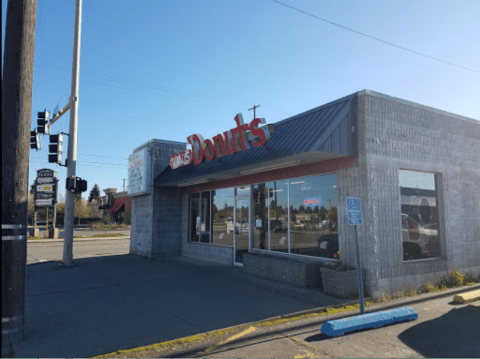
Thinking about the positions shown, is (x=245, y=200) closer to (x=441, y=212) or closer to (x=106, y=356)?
(x=441, y=212)

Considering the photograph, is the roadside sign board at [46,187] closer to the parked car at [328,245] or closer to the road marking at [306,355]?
the parked car at [328,245]

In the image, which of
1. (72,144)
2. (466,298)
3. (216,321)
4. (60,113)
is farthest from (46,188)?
(466,298)

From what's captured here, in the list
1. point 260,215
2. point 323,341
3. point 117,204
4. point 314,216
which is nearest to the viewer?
point 323,341

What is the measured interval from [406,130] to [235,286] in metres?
6.25

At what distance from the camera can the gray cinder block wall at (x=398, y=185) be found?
8.66 m

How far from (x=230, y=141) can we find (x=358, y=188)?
13.3 ft

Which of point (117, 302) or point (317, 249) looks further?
point (317, 249)

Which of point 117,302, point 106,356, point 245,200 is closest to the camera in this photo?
point 106,356

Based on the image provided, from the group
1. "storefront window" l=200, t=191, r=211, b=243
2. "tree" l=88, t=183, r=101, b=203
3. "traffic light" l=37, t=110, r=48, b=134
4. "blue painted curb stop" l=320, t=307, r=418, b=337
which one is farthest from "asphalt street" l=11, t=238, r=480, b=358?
"tree" l=88, t=183, r=101, b=203

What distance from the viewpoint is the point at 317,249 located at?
392 inches

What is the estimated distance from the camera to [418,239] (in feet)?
32.1

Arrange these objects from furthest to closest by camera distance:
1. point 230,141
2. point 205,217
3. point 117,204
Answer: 1. point 117,204
2. point 205,217
3. point 230,141

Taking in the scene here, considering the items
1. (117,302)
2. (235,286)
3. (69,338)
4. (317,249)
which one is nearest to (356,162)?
(317,249)

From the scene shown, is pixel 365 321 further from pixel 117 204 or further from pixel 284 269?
pixel 117 204
